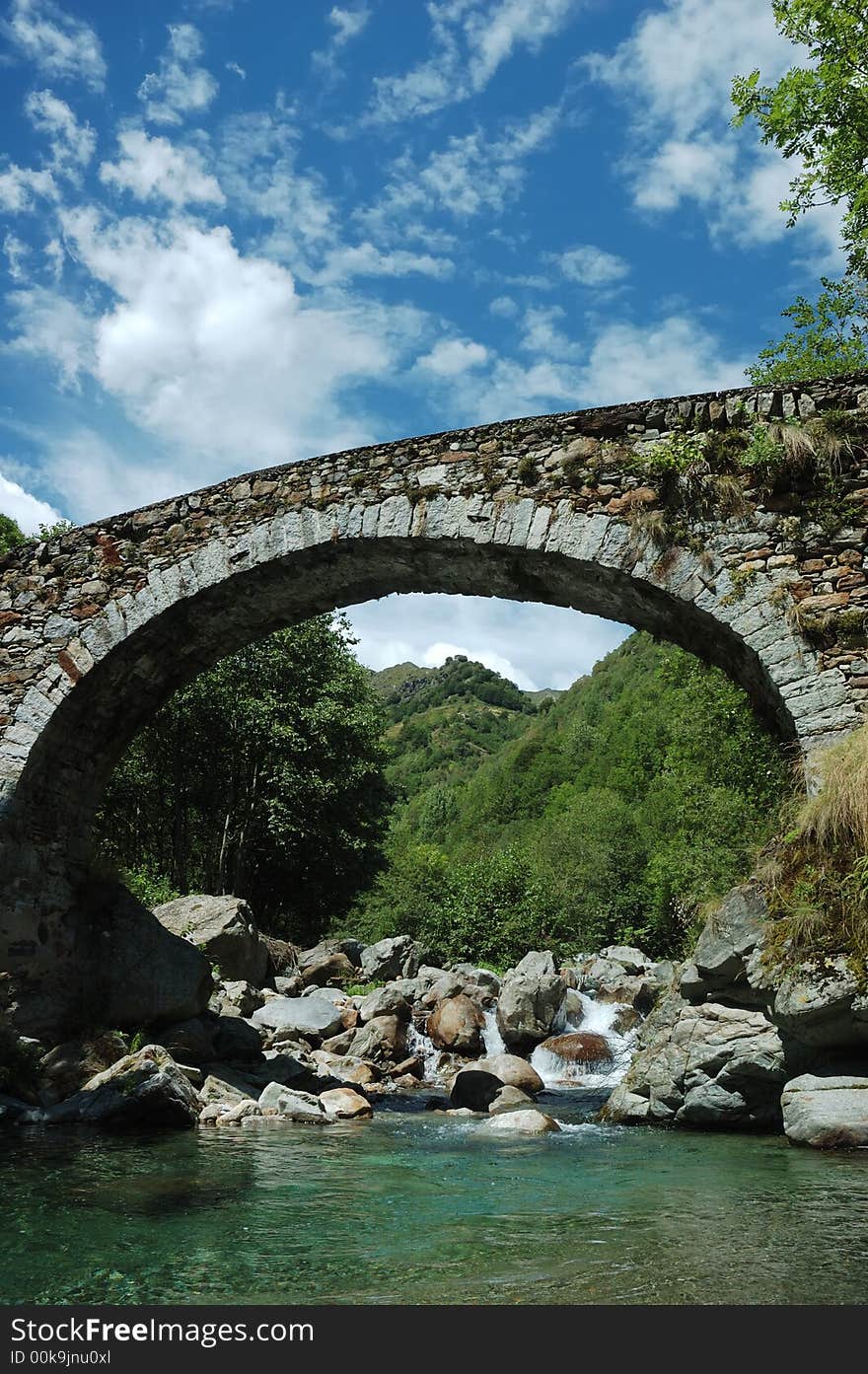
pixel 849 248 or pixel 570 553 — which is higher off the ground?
pixel 849 248

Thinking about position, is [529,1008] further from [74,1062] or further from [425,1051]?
[74,1062]

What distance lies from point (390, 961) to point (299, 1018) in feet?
26.9

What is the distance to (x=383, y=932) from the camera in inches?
1112

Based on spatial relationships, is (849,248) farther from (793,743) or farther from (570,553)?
(793,743)

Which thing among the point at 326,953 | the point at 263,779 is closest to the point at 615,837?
the point at 326,953

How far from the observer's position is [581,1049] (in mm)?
12711

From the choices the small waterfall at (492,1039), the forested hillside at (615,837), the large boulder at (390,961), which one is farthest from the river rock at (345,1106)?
the large boulder at (390,961)

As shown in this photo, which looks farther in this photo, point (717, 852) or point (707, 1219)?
point (717, 852)

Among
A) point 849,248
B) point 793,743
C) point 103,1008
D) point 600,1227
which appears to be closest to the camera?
point 600,1227

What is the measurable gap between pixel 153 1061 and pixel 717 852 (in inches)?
477

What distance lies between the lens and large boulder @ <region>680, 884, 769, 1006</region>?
646cm

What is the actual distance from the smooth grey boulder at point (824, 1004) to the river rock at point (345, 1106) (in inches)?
163

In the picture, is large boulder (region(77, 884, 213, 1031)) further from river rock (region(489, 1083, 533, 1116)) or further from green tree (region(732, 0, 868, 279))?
green tree (region(732, 0, 868, 279))

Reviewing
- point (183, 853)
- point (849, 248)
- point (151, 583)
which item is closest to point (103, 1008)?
point (151, 583)
